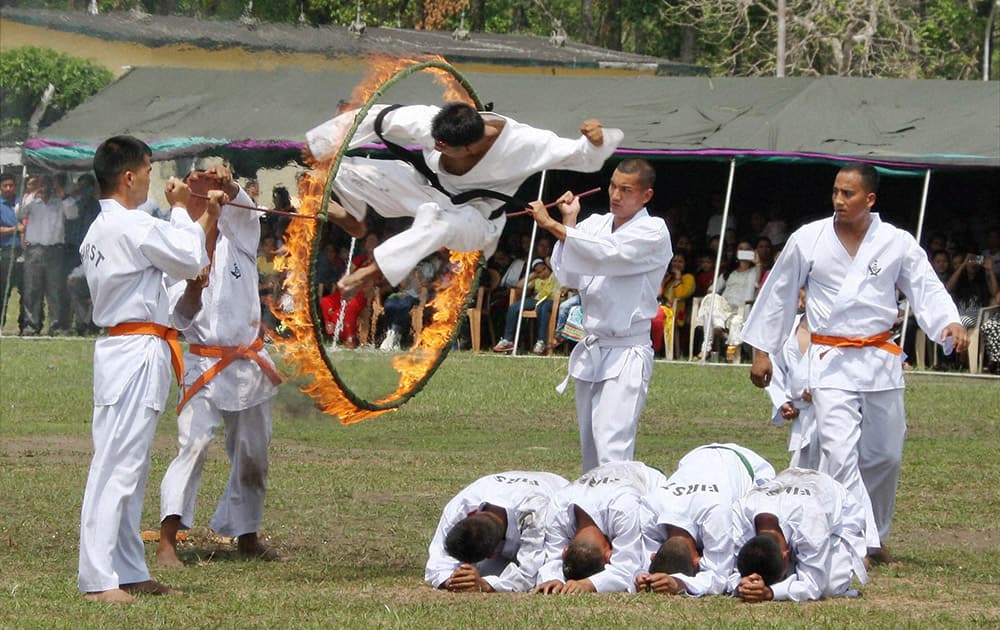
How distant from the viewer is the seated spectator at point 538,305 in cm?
2047

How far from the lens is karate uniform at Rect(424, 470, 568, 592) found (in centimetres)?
837

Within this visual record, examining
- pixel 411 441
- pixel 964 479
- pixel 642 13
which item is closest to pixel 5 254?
pixel 411 441

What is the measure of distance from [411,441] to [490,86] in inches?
439

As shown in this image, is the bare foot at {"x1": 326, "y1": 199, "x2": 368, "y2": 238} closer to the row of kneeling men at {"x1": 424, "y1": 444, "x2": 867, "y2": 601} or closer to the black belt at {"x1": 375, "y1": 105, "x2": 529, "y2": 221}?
the black belt at {"x1": 375, "y1": 105, "x2": 529, "y2": 221}

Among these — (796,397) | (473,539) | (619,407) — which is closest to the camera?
(473,539)

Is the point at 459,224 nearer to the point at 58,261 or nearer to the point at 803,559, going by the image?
the point at 803,559

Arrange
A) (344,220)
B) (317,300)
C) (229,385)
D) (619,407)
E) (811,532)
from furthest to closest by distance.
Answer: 1. (229,385)
2. (619,407)
3. (344,220)
4. (317,300)
5. (811,532)

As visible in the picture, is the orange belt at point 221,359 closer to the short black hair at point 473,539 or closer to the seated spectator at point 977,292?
the short black hair at point 473,539

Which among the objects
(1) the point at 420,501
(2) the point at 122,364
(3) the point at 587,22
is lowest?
(1) the point at 420,501

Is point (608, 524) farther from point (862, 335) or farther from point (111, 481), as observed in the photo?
point (111, 481)

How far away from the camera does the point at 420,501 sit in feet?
37.7

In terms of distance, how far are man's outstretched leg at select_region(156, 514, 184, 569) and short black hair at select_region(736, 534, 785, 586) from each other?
316 cm

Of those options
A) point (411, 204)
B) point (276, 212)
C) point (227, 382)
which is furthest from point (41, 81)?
point (411, 204)

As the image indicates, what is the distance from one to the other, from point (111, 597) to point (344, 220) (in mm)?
2340
